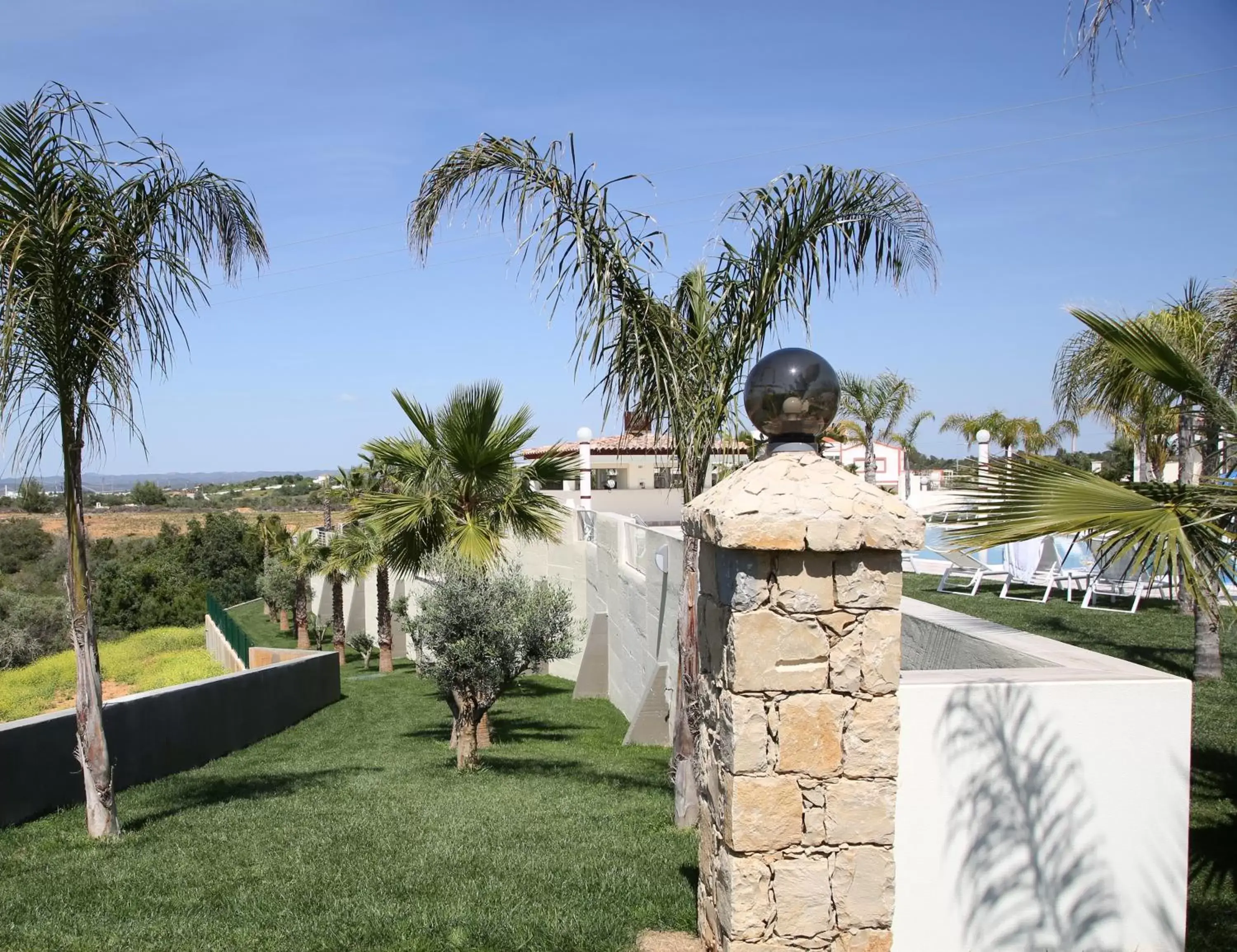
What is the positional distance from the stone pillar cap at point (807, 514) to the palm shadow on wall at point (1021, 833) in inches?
37.4

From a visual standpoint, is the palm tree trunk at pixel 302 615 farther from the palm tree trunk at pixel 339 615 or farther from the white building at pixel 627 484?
the white building at pixel 627 484

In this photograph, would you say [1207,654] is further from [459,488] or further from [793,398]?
[459,488]

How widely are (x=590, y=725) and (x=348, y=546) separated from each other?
9.72 meters

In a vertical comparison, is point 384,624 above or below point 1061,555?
below

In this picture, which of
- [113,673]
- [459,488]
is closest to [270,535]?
[113,673]

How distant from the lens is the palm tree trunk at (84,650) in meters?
6.71

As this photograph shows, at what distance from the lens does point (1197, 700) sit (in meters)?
7.96

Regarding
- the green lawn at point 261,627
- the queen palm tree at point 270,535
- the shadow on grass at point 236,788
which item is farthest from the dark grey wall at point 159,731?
the queen palm tree at point 270,535

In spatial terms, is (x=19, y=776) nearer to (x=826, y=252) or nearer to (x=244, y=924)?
(x=244, y=924)

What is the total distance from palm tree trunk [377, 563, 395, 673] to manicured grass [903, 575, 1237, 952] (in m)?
12.7

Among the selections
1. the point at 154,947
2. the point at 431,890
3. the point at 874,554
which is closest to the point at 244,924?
the point at 154,947

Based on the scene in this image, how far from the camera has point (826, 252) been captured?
7.16m

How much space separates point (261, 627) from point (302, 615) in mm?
8174

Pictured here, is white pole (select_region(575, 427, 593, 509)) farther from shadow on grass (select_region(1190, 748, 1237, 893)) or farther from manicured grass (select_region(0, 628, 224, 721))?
shadow on grass (select_region(1190, 748, 1237, 893))
